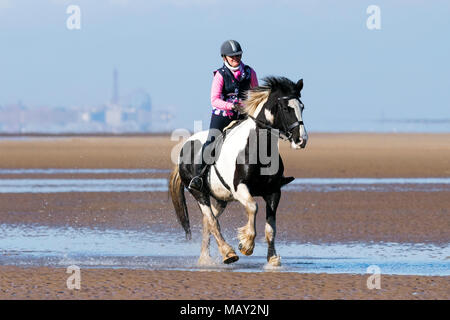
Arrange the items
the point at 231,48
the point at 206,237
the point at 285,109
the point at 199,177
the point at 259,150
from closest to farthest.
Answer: the point at 285,109 → the point at 259,150 → the point at 231,48 → the point at 199,177 → the point at 206,237

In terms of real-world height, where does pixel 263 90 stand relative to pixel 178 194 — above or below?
above

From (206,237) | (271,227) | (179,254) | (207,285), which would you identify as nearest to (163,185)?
(179,254)

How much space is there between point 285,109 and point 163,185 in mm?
15480

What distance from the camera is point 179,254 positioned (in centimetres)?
1299

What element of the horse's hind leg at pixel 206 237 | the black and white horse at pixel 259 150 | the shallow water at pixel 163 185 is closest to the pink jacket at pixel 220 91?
the black and white horse at pixel 259 150

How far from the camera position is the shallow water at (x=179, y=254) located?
458 inches

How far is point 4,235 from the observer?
593 inches

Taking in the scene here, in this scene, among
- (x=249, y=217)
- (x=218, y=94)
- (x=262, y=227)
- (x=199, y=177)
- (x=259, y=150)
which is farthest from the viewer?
(x=262, y=227)

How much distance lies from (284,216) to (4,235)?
532cm

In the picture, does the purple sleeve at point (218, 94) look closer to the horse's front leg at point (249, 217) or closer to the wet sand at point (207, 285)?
the horse's front leg at point (249, 217)

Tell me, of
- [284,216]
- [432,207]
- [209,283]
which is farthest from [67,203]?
[209,283]

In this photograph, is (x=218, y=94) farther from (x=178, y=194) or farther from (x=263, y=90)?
(x=178, y=194)

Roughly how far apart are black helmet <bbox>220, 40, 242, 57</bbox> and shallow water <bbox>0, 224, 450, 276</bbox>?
2.48 meters
